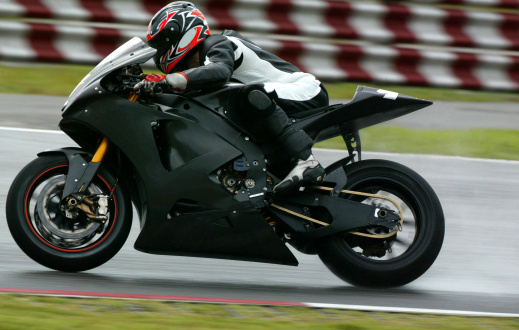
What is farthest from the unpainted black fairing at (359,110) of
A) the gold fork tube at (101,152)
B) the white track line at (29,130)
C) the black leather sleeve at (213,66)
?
the white track line at (29,130)

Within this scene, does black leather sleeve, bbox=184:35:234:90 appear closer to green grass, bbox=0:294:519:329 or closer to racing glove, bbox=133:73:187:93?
racing glove, bbox=133:73:187:93

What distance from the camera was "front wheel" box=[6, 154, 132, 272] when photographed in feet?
15.3

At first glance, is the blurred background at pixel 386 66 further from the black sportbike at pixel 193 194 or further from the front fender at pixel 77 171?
the front fender at pixel 77 171

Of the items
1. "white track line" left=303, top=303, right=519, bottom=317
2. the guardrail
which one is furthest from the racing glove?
the guardrail

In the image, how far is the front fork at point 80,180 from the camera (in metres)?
4.61

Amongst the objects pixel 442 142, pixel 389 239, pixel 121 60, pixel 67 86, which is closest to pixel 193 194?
pixel 121 60

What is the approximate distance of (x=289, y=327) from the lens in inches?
160

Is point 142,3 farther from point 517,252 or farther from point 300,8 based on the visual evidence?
point 517,252

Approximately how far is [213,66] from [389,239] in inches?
51.7

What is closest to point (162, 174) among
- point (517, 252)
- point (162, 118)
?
point (162, 118)

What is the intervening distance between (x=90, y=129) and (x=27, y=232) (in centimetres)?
61

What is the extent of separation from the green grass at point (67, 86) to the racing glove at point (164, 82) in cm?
517

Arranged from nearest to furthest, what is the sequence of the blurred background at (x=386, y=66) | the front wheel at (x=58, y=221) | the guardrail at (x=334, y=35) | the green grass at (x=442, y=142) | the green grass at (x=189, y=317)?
the green grass at (x=189, y=317)
the front wheel at (x=58, y=221)
the blurred background at (x=386, y=66)
the green grass at (x=442, y=142)
the guardrail at (x=334, y=35)

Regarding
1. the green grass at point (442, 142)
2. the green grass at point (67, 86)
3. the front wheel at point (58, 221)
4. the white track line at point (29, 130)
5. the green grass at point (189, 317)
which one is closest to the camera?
the green grass at point (189, 317)
